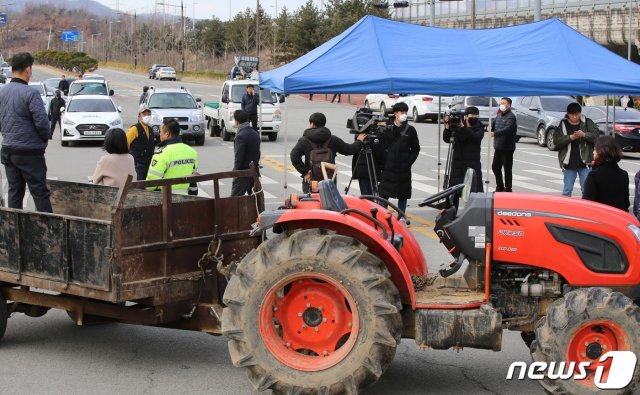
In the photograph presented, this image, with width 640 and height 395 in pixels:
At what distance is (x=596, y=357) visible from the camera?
6.17m

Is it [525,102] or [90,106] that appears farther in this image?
[525,102]

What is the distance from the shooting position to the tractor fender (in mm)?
6383

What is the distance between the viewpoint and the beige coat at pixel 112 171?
9.39 meters

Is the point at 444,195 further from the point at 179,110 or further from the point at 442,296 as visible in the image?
the point at 179,110

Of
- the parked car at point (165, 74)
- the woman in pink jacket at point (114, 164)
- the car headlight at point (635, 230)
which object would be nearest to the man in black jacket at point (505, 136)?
the woman in pink jacket at point (114, 164)

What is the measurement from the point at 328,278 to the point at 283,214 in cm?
58

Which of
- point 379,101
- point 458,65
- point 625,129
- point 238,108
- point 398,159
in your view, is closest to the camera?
point 458,65

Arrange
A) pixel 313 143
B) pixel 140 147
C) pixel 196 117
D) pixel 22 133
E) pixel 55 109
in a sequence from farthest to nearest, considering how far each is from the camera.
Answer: pixel 55 109 < pixel 196 117 < pixel 140 147 < pixel 313 143 < pixel 22 133

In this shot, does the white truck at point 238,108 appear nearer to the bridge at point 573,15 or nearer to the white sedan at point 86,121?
the white sedan at point 86,121

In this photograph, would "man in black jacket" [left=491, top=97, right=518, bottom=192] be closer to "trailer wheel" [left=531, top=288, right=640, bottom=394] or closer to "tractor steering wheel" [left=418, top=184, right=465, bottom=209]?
"tractor steering wheel" [left=418, top=184, right=465, bottom=209]

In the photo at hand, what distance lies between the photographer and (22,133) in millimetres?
8805

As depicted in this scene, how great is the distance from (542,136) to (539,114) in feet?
2.33

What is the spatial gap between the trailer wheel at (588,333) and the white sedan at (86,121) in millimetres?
24355

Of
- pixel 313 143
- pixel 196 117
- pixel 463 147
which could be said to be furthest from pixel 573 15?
pixel 313 143
